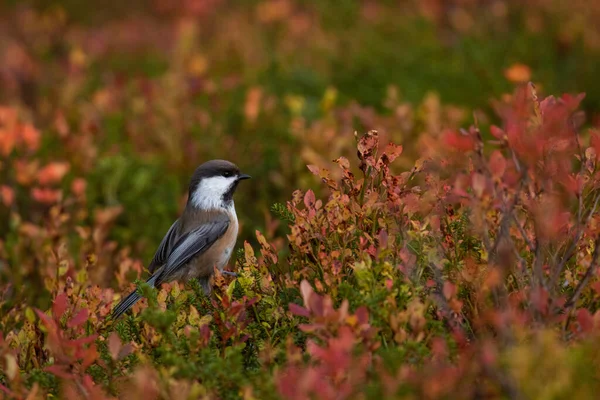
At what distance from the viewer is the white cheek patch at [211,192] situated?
5281mm

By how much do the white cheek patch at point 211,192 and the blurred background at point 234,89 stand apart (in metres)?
0.39

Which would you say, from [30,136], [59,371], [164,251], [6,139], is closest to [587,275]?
[59,371]

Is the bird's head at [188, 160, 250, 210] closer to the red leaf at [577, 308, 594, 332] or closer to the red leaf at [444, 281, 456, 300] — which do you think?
the red leaf at [444, 281, 456, 300]

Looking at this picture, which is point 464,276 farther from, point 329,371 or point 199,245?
point 199,245

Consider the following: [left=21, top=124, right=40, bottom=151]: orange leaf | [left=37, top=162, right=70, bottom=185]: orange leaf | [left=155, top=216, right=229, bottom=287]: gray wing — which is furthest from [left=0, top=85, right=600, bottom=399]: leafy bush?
[left=21, top=124, right=40, bottom=151]: orange leaf

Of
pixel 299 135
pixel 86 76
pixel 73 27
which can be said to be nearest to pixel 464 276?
pixel 299 135

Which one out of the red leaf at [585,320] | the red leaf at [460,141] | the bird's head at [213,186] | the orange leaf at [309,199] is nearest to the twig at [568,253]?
the red leaf at [585,320]

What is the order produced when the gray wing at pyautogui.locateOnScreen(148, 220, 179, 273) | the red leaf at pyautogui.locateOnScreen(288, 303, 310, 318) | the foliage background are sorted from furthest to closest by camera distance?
the gray wing at pyautogui.locateOnScreen(148, 220, 179, 273), the foliage background, the red leaf at pyautogui.locateOnScreen(288, 303, 310, 318)

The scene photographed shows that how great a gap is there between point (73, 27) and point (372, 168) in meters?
11.0

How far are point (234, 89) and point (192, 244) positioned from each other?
439cm

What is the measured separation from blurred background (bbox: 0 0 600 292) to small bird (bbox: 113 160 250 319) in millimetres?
352

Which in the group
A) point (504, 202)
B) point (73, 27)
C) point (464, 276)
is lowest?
point (73, 27)

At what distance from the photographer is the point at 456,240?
3.29 metres

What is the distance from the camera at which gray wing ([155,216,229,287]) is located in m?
4.88
